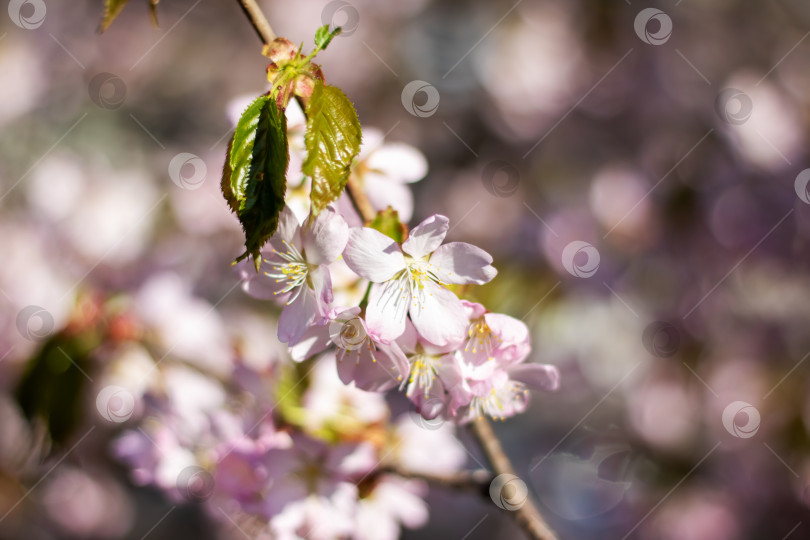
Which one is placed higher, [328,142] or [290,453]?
[328,142]

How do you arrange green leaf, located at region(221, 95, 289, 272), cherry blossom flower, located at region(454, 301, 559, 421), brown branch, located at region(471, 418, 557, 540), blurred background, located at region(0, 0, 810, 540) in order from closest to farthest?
green leaf, located at region(221, 95, 289, 272) → cherry blossom flower, located at region(454, 301, 559, 421) → brown branch, located at region(471, 418, 557, 540) → blurred background, located at region(0, 0, 810, 540)

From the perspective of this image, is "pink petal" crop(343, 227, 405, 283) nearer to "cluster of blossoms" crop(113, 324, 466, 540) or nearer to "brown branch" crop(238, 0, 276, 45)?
"brown branch" crop(238, 0, 276, 45)

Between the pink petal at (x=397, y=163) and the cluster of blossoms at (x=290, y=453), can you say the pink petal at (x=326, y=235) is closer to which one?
the pink petal at (x=397, y=163)

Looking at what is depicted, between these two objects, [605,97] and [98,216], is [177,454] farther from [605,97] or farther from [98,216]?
[605,97]

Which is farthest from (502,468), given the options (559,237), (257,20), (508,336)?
(559,237)

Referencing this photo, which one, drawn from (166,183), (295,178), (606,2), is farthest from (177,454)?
(606,2)

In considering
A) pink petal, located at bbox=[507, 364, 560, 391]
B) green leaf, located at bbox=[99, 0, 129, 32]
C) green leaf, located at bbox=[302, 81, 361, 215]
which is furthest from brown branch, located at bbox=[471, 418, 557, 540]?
green leaf, located at bbox=[99, 0, 129, 32]

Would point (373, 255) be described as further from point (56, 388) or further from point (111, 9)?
point (56, 388)
